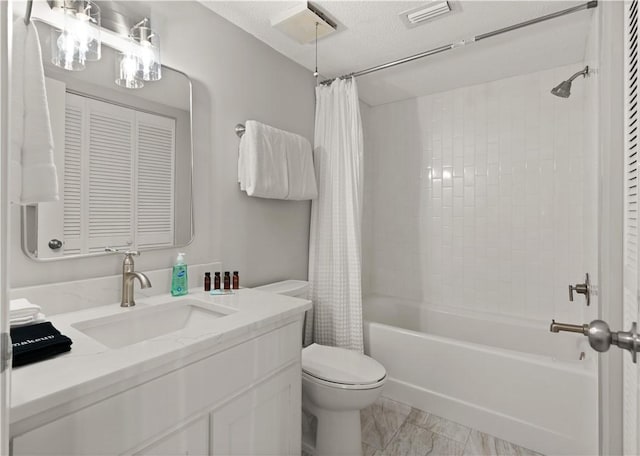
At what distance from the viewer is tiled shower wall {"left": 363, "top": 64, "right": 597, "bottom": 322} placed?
2328 millimetres

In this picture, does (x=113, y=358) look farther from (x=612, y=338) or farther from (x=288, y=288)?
(x=288, y=288)

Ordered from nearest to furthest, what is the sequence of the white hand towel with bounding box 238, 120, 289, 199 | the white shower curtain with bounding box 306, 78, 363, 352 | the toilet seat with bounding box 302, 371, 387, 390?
the toilet seat with bounding box 302, 371, 387, 390, the white hand towel with bounding box 238, 120, 289, 199, the white shower curtain with bounding box 306, 78, 363, 352

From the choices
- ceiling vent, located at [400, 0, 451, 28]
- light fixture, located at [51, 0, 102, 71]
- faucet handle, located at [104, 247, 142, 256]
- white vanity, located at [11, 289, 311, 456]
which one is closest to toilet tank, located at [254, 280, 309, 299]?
white vanity, located at [11, 289, 311, 456]

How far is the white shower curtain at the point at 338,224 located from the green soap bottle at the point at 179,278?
99 cm

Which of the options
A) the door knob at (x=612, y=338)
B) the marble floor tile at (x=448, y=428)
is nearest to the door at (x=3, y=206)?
the door knob at (x=612, y=338)

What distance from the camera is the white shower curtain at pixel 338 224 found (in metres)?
2.19

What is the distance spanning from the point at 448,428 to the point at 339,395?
2.76ft

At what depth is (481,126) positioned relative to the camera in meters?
2.63

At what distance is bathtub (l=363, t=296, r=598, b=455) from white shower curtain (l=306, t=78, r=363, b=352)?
0.26 meters

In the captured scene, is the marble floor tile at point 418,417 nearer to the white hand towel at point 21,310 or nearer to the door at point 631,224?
the door at point 631,224

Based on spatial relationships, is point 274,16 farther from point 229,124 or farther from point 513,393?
point 513,393

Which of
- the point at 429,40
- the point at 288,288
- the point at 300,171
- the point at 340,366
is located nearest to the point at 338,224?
the point at 300,171

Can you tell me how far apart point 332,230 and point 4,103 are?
6.27 feet

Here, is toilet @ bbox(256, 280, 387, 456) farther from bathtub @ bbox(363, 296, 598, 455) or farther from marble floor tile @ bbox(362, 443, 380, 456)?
bathtub @ bbox(363, 296, 598, 455)
